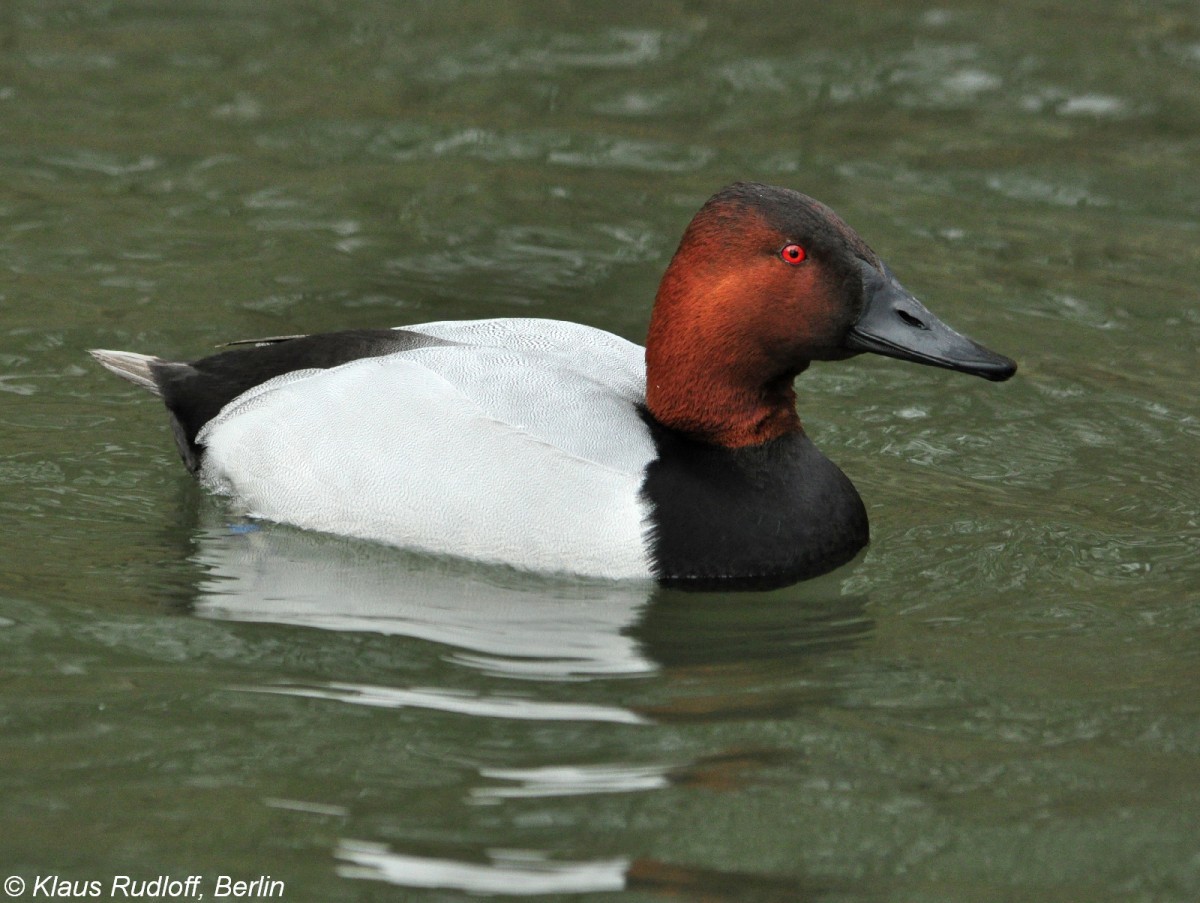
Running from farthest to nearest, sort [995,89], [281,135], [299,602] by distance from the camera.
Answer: [995,89], [281,135], [299,602]

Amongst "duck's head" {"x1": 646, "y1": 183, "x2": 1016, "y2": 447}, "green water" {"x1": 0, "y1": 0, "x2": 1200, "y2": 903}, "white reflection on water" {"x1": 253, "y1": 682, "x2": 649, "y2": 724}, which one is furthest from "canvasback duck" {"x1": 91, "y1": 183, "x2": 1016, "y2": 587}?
"white reflection on water" {"x1": 253, "y1": 682, "x2": 649, "y2": 724}

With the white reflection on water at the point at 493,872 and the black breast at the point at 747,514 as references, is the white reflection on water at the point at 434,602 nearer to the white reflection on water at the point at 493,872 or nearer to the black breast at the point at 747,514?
the black breast at the point at 747,514

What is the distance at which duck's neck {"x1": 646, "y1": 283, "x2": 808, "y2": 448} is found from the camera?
5777mm

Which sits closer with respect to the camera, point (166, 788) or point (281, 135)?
point (166, 788)

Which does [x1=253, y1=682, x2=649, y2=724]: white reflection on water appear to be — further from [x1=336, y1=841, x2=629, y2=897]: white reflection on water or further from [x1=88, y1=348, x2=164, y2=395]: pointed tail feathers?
[x1=88, y1=348, x2=164, y2=395]: pointed tail feathers

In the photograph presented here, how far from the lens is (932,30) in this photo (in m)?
10.7

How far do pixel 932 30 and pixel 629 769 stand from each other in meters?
7.29

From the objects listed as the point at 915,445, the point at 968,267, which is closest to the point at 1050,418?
the point at 915,445

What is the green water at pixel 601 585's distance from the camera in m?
4.32

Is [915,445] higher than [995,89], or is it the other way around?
[995,89]

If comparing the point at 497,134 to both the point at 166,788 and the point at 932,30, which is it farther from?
the point at 166,788

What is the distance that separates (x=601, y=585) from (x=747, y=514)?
0.53m

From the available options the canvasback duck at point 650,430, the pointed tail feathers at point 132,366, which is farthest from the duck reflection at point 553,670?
the pointed tail feathers at point 132,366

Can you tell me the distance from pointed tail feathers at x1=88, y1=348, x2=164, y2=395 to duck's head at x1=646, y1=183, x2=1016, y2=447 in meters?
1.94
